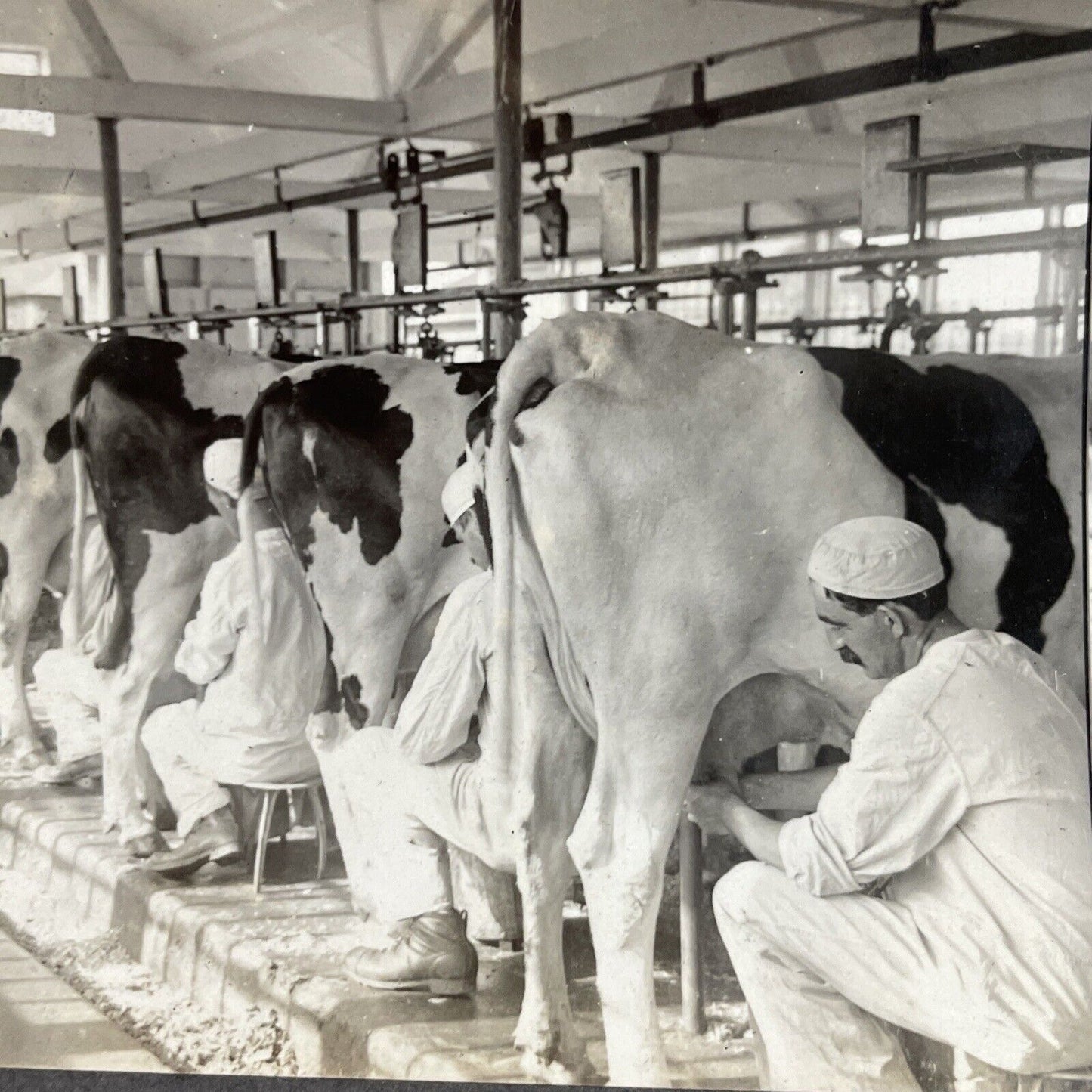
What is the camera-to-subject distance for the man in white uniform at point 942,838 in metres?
2.46

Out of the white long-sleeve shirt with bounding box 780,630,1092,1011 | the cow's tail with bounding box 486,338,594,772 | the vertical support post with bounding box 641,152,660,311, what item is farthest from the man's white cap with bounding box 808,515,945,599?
the vertical support post with bounding box 641,152,660,311

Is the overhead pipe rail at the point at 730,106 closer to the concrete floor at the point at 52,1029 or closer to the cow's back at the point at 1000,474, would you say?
the cow's back at the point at 1000,474

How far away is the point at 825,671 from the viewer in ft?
8.36

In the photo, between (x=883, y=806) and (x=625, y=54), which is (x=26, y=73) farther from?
(x=883, y=806)

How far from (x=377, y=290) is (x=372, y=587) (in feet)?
2.32

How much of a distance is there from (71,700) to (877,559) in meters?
1.93

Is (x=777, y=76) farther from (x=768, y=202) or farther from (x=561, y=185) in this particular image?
(x=561, y=185)

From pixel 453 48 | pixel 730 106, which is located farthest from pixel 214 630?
pixel 730 106

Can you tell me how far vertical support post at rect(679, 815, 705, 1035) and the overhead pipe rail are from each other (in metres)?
1.45

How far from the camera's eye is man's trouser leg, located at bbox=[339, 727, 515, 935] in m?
2.86

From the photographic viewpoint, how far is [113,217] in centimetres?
318

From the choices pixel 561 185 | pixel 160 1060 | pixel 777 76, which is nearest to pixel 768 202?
pixel 777 76

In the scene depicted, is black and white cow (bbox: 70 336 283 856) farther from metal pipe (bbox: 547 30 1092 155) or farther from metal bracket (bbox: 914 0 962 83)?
metal bracket (bbox: 914 0 962 83)

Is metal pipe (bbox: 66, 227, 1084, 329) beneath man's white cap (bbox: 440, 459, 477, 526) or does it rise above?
above
